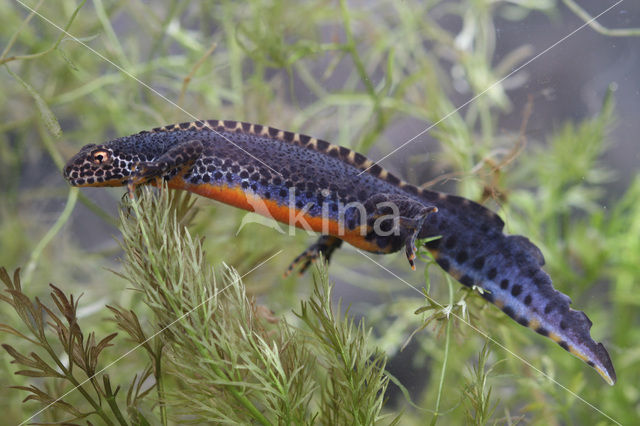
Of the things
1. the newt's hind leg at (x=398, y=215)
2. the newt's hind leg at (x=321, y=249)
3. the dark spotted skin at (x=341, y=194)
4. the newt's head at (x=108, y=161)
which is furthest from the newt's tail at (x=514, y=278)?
the newt's head at (x=108, y=161)

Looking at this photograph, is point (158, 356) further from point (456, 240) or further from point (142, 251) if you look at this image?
point (456, 240)

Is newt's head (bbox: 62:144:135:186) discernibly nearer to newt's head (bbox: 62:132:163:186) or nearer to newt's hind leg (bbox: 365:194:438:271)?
newt's head (bbox: 62:132:163:186)

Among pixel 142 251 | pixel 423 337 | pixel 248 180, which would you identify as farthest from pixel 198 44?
pixel 423 337

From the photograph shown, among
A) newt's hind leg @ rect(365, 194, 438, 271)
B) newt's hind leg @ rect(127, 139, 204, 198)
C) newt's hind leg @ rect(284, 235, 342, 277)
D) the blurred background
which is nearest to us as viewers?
newt's hind leg @ rect(127, 139, 204, 198)

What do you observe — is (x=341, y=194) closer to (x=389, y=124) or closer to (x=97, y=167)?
(x=97, y=167)

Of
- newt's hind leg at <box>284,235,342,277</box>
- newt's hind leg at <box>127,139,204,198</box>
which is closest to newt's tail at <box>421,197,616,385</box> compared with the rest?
newt's hind leg at <box>284,235,342,277</box>

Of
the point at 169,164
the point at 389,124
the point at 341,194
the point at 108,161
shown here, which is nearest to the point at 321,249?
the point at 341,194

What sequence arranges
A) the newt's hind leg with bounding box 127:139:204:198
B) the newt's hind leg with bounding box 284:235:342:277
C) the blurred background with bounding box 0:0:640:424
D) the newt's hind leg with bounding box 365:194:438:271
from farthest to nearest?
the blurred background with bounding box 0:0:640:424 → the newt's hind leg with bounding box 284:235:342:277 → the newt's hind leg with bounding box 365:194:438:271 → the newt's hind leg with bounding box 127:139:204:198

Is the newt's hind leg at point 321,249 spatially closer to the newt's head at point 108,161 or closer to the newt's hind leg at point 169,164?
the newt's hind leg at point 169,164
